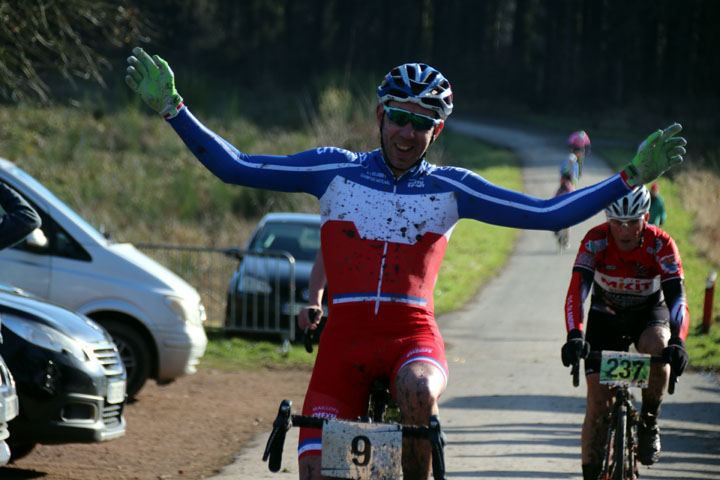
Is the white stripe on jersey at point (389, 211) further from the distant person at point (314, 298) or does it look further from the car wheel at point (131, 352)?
the car wheel at point (131, 352)

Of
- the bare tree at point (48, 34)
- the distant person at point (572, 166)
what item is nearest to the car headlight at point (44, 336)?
→ the distant person at point (572, 166)

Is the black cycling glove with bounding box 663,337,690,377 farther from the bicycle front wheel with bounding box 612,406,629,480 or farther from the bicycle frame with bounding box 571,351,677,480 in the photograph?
the bicycle front wheel with bounding box 612,406,629,480

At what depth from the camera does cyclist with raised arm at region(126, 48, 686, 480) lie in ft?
14.4

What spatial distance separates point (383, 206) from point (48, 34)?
9906 millimetres

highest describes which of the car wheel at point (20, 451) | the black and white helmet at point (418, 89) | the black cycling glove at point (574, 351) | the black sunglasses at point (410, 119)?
the black and white helmet at point (418, 89)

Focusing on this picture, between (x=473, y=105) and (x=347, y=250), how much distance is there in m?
66.2

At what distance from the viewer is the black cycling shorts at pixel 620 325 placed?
7293mm

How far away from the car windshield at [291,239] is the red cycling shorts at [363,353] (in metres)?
11.4

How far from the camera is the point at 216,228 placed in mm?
32250

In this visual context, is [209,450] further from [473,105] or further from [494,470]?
[473,105]

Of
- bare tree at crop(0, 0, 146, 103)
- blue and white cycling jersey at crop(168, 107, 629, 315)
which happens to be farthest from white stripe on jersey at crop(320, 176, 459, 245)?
bare tree at crop(0, 0, 146, 103)

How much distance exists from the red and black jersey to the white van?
4.79 meters

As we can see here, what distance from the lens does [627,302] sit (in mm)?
7281

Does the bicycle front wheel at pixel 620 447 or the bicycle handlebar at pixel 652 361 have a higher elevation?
the bicycle handlebar at pixel 652 361
